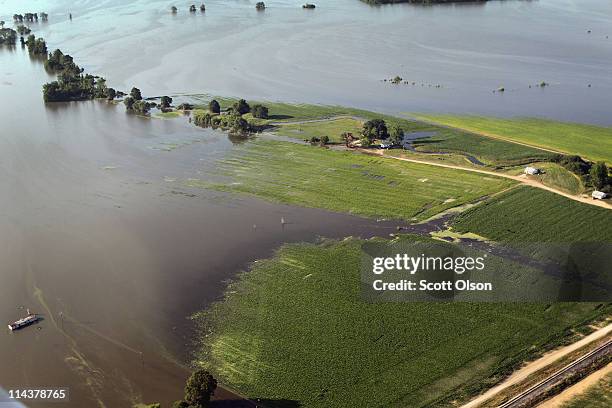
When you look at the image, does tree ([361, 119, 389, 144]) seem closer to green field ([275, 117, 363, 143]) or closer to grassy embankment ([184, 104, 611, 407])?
green field ([275, 117, 363, 143])

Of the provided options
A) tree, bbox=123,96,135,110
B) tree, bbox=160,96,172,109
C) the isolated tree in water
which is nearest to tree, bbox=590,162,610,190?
the isolated tree in water

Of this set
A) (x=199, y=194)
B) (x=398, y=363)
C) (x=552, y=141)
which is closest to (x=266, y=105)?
(x=199, y=194)

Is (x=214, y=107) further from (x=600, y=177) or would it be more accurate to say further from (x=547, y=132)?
(x=600, y=177)

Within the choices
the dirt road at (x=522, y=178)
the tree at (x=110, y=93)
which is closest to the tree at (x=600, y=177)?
the dirt road at (x=522, y=178)

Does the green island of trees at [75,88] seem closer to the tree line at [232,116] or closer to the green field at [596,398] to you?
the tree line at [232,116]

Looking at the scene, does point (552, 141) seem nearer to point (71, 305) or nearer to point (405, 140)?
point (405, 140)
